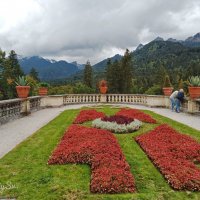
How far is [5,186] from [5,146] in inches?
164

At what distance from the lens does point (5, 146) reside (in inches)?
408

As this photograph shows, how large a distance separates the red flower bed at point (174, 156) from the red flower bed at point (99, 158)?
3.08 ft

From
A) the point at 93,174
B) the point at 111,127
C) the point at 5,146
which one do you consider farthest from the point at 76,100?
the point at 93,174

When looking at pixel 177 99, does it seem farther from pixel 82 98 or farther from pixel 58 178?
pixel 58 178

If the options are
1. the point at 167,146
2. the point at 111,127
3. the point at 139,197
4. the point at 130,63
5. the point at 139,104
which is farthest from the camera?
the point at 130,63

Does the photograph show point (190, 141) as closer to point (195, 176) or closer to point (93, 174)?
point (195, 176)

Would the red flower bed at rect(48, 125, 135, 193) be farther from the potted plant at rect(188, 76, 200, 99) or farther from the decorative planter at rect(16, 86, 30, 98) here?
the potted plant at rect(188, 76, 200, 99)

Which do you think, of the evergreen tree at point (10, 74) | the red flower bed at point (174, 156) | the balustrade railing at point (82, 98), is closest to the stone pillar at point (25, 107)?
the balustrade railing at point (82, 98)

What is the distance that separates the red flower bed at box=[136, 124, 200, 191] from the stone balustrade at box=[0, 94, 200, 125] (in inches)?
328

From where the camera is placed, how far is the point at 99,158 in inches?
316

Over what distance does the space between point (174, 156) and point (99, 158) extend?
2.21 metres

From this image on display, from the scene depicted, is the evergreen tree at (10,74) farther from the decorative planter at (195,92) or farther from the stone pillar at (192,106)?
the decorative planter at (195,92)

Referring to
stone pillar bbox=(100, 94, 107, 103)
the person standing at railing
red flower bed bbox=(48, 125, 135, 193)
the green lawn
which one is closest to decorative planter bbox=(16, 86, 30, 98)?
red flower bed bbox=(48, 125, 135, 193)

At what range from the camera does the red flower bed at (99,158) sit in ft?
20.7
